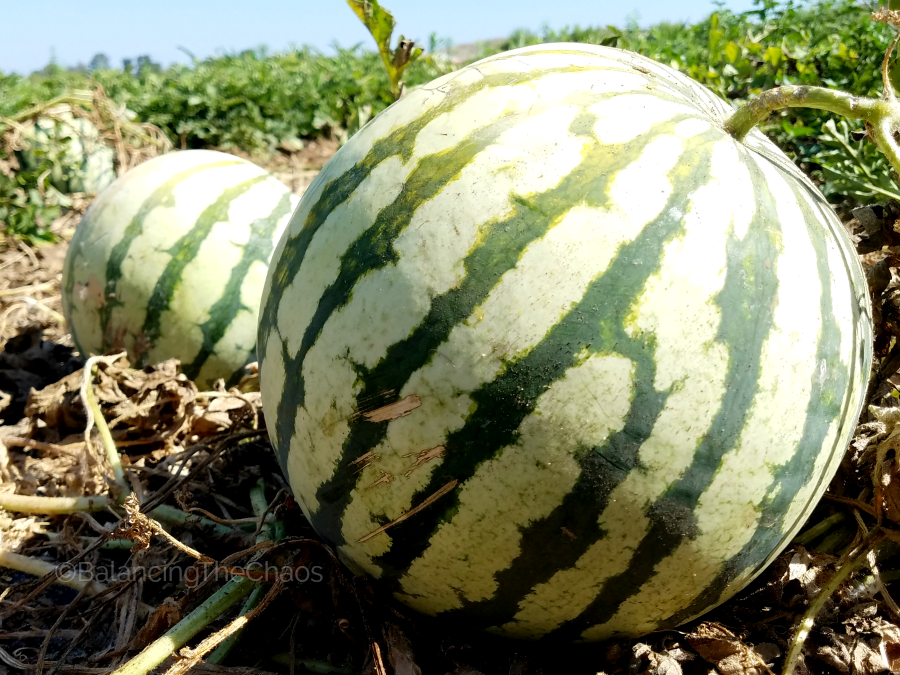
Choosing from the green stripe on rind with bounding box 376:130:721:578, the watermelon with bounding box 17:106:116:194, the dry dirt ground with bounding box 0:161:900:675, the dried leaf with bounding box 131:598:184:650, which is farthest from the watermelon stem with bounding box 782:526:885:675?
the watermelon with bounding box 17:106:116:194

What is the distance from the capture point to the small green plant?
2.42 metres

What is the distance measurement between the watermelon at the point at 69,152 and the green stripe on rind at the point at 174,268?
101 inches

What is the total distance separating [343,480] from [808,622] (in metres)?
1.01

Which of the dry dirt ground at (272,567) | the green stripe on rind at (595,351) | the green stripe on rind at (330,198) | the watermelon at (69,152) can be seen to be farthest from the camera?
the watermelon at (69,152)

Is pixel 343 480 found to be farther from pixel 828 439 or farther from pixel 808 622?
pixel 808 622

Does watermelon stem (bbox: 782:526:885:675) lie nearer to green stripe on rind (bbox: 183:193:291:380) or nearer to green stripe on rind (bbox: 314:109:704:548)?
green stripe on rind (bbox: 314:109:704:548)

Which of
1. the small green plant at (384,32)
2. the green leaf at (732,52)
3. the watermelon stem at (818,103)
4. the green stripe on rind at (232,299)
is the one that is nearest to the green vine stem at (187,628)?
the green stripe on rind at (232,299)

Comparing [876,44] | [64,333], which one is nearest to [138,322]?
[64,333]

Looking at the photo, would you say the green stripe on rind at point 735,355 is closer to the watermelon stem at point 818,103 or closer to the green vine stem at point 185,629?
the watermelon stem at point 818,103

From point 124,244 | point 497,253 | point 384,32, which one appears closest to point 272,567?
point 497,253

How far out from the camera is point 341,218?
1.54 meters

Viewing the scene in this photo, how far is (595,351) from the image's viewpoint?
131cm

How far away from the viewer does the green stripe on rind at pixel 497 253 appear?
1.35 m

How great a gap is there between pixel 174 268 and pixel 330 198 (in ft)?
4.14
